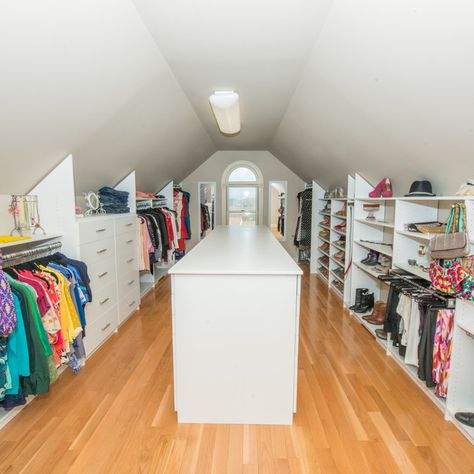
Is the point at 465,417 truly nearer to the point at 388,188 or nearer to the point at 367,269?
the point at 367,269

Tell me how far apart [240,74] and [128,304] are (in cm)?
280

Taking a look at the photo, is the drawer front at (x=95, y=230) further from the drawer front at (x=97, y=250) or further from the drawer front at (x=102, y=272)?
the drawer front at (x=102, y=272)

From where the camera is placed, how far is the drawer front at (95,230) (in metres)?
2.74

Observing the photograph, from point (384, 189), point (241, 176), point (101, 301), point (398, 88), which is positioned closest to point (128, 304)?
point (101, 301)

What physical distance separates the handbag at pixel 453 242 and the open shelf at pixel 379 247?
1.05 meters

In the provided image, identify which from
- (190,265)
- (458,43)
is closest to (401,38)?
(458,43)

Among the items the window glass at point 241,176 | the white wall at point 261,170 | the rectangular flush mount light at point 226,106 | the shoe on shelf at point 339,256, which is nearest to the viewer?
the rectangular flush mount light at point 226,106

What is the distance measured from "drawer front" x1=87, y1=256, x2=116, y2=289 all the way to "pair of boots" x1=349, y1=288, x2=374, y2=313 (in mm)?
2849

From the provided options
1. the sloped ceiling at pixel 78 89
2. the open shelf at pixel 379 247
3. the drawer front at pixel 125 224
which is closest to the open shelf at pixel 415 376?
the open shelf at pixel 379 247

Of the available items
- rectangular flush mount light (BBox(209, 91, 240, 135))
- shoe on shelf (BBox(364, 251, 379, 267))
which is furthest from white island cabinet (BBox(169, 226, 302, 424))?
shoe on shelf (BBox(364, 251, 379, 267))

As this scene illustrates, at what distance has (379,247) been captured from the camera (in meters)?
3.50

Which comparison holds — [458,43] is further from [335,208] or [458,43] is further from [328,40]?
[335,208]

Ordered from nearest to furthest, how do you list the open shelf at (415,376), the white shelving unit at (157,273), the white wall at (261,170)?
the open shelf at (415,376) → the white shelving unit at (157,273) → the white wall at (261,170)

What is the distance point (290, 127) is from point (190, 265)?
2.81 metres
